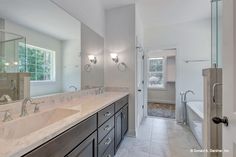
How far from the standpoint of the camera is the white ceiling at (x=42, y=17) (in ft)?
4.04

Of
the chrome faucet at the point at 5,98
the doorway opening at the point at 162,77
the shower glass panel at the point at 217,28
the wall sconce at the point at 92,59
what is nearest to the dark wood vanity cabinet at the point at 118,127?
the wall sconce at the point at 92,59

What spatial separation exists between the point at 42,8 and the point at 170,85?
5.53 m

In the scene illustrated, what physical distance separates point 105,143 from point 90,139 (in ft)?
1.42

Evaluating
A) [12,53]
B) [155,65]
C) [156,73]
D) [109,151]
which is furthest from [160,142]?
[155,65]

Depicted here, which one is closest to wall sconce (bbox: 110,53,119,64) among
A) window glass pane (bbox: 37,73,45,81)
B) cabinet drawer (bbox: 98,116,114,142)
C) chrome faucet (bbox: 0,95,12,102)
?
cabinet drawer (bbox: 98,116,114,142)

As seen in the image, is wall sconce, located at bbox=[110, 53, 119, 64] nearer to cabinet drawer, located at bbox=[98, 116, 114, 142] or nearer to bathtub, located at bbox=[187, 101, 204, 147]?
cabinet drawer, located at bbox=[98, 116, 114, 142]

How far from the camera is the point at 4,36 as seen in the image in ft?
3.82

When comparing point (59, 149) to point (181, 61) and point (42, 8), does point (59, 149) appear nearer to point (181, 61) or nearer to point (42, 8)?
point (42, 8)

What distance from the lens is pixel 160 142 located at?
2500mm

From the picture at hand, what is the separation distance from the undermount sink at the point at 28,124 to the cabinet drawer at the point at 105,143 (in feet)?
1.65

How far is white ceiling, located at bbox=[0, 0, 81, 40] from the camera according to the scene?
123 cm

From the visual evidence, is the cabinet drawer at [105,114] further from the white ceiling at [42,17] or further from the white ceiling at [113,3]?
the white ceiling at [113,3]

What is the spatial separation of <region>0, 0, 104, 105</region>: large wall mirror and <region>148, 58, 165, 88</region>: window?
441cm

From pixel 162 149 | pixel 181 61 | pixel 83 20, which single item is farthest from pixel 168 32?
pixel 162 149
